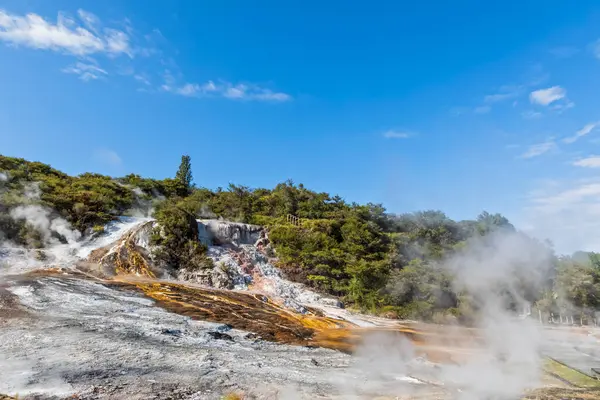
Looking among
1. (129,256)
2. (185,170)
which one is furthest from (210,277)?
(185,170)

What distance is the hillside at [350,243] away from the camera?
48.6 ft

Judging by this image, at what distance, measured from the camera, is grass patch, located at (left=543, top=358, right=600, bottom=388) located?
18.1ft

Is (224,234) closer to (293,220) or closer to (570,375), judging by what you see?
(293,220)

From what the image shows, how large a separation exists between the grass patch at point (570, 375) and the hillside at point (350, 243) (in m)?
2.81

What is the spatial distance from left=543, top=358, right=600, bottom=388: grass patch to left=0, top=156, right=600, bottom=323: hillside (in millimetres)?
2807

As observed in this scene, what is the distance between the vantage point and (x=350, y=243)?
70.7 ft

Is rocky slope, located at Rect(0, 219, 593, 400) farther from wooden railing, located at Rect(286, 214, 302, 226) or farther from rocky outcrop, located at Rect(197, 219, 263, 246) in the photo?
wooden railing, located at Rect(286, 214, 302, 226)

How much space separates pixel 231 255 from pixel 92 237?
278 inches

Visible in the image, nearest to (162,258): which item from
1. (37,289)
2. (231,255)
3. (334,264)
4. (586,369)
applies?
(231,255)

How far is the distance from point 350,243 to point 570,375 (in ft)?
51.3

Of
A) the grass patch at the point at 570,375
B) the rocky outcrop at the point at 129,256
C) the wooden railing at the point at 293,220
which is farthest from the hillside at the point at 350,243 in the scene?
the grass patch at the point at 570,375

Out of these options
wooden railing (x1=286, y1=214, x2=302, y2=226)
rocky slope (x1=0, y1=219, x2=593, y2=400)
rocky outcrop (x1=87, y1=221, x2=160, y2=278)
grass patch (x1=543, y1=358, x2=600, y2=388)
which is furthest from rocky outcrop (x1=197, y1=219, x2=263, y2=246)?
grass patch (x1=543, y1=358, x2=600, y2=388)

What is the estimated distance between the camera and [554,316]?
15547mm

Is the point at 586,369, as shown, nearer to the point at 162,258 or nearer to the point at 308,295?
the point at 308,295
